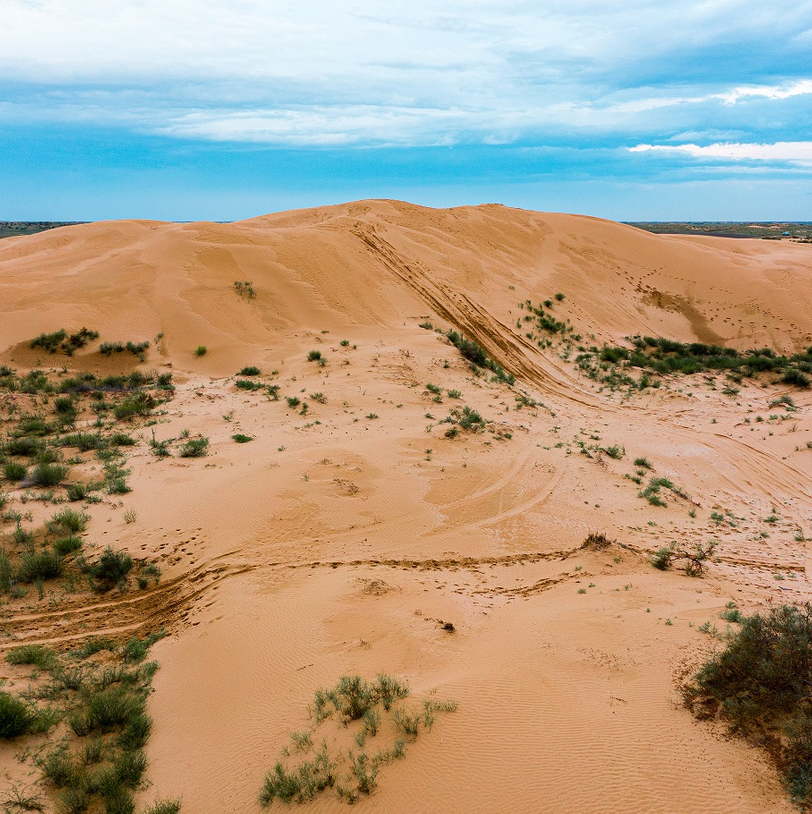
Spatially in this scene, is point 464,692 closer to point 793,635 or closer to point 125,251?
point 793,635

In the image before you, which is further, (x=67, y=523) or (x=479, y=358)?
(x=479, y=358)

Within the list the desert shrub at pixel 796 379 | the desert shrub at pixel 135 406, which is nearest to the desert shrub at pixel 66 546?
the desert shrub at pixel 135 406

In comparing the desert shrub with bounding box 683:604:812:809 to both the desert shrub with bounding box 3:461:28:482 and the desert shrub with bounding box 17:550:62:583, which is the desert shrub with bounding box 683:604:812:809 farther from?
the desert shrub with bounding box 3:461:28:482

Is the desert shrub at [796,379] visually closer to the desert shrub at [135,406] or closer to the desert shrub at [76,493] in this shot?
the desert shrub at [135,406]

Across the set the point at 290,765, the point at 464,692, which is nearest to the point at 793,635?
the point at 464,692

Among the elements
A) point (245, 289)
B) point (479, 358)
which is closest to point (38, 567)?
point (479, 358)

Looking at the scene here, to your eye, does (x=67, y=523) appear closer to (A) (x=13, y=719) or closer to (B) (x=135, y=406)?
(A) (x=13, y=719)
